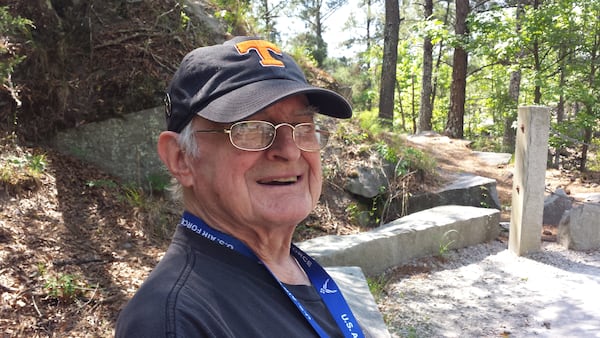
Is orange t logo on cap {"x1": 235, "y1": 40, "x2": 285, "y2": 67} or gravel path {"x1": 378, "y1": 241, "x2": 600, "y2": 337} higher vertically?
orange t logo on cap {"x1": 235, "y1": 40, "x2": 285, "y2": 67}

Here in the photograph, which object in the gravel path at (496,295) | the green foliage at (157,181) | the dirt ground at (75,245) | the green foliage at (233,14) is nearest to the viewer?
the dirt ground at (75,245)

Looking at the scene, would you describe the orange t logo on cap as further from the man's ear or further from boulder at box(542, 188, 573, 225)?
boulder at box(542, 188, 573, 225)

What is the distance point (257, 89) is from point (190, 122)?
23 centimetres

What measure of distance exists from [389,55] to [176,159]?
12773 millimetres

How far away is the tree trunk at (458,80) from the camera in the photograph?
12820 millimetres

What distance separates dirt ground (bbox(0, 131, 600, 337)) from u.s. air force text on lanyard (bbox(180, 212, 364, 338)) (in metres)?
1.96

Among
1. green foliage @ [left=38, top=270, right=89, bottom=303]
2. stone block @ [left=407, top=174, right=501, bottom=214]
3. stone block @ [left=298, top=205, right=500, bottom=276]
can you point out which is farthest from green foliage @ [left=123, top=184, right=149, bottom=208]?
stone block @ [left=407, top=174, right=501, bottom=214]

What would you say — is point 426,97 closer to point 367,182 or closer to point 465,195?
point 465,195

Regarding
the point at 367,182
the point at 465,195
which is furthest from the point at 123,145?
the point at 465,195

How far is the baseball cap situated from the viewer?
130 cm

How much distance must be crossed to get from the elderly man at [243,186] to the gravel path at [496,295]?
265cm

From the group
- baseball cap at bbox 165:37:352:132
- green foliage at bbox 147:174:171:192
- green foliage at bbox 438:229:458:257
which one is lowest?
green foliage at bbox 438:229:458:257

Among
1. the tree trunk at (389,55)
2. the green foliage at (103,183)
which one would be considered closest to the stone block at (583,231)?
the green foliage at (103,183)

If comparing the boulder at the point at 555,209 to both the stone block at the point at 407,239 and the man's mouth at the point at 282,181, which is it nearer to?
the stone block at the point at 407,239
